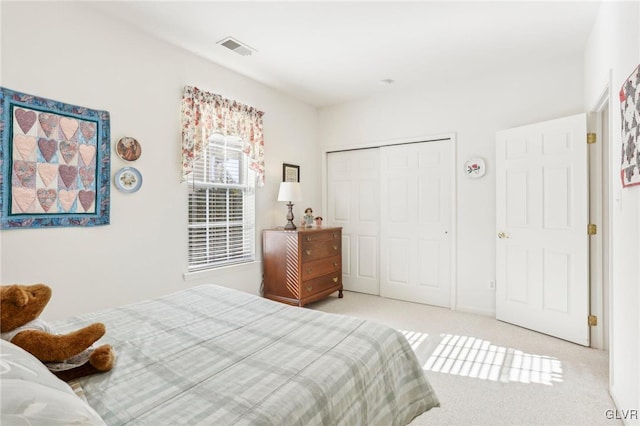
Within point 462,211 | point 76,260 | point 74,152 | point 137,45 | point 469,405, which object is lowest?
point 469,405

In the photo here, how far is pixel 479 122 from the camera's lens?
11.8 feet

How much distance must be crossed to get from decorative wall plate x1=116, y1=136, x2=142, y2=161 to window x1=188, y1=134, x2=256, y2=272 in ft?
1.80

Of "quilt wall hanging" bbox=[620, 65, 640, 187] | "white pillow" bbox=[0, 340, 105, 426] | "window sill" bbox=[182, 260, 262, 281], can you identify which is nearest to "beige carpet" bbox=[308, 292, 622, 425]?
"quilt wall hanging" bbox=[620, 65, 640, 187]

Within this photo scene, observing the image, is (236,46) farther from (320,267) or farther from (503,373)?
(503,373)

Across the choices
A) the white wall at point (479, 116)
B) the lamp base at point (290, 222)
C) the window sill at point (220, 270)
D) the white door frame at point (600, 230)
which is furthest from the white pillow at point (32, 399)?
the white wall at point (479, 116)

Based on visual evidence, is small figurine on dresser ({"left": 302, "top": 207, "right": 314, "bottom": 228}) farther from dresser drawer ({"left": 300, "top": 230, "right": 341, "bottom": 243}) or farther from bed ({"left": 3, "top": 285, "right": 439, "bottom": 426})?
bed ({"left": 3, "top": 285, "right": 439, "bottom": 426})

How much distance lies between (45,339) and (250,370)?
681 mm

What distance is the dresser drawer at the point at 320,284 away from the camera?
11.9ft

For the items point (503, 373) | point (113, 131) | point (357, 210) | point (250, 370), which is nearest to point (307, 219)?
point (357, 210)

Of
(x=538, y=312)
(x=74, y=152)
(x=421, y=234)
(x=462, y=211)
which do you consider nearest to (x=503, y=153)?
(x=462, y=211)

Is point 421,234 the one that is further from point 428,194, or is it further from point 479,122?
point 479,122

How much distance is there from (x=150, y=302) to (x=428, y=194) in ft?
10.5

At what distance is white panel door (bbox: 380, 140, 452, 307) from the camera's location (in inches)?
152

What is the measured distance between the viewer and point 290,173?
4.25 meters
